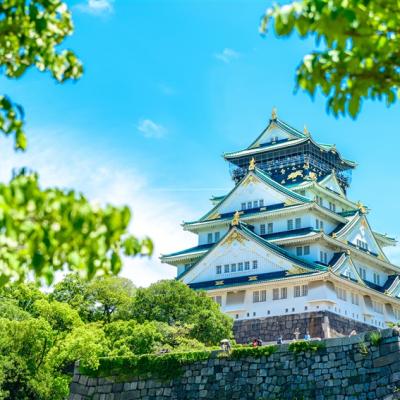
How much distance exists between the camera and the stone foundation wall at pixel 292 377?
20.8 m

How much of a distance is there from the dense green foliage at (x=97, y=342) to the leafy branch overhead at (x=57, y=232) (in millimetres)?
19425

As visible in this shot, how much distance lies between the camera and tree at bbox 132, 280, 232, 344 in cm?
3700

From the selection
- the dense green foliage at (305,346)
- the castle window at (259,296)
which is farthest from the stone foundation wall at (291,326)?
the dense green foliage at (305,346)

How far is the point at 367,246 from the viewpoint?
185 ft

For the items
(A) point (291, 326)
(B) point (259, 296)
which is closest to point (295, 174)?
(B) point (259, 296)

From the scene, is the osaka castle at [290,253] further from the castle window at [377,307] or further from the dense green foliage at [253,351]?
the dense green foliage at [253,351]

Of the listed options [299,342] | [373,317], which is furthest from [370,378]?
[373,317]

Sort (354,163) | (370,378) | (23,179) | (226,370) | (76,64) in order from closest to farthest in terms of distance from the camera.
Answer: (23,179) < (76,64) < (370,378) < (226,370) < (354,163)

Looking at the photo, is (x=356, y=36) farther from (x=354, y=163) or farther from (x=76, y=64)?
(x=354, y=163)

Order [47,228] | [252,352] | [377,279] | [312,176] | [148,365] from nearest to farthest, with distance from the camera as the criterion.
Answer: [47,228] → [252,352] → [148,365] → [312,176] → [377,279]

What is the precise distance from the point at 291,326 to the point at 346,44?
137ft

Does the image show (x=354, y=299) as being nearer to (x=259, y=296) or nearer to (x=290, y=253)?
(x=290, y=253)

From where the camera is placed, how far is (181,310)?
37625 mm

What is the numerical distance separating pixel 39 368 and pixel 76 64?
82.8 ft
